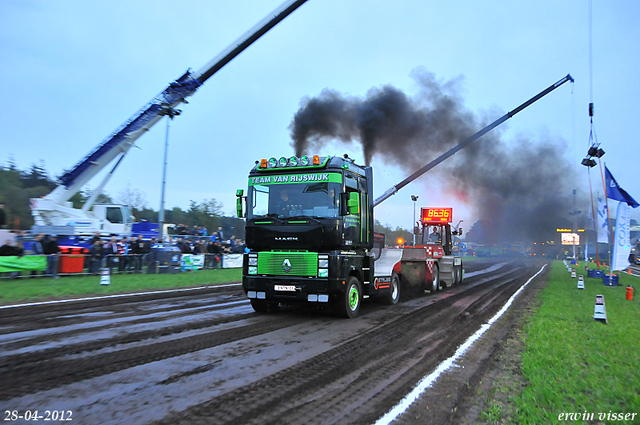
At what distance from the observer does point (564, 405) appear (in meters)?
4.34

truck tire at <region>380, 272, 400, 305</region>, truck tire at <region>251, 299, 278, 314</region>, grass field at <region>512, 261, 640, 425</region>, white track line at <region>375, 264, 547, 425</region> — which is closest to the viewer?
white track line at <region>375, 264, 547, 425</region>

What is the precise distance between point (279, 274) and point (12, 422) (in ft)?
18.4

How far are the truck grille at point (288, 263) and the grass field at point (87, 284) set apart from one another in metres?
6.61

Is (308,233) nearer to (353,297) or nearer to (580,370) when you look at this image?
(353,297)

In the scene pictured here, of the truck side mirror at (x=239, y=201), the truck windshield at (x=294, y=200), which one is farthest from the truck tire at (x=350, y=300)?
the truck side mirror at (x=239, y=201)

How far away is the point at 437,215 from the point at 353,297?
37.3 feet

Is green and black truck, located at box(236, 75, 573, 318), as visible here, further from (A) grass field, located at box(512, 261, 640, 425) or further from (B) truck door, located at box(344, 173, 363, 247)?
(A) grass field, located at box(512, 261, 640, 425)

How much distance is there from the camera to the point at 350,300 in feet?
30.7

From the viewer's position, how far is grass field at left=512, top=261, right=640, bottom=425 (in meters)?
4.18

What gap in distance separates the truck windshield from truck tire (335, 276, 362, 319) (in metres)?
1.70

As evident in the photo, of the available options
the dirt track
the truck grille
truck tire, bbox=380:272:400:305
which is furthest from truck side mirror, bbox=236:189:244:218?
truck tire, bbox=380:272:400:305

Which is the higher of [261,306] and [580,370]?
[261,306]

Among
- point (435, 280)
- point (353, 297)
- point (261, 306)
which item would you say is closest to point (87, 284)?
point (261, 306)

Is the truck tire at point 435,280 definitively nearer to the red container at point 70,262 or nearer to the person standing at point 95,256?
the person standing at point 95,256
